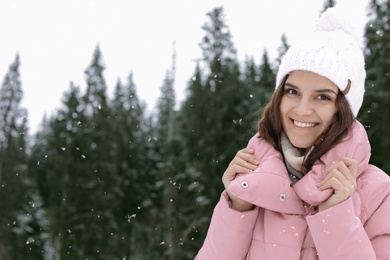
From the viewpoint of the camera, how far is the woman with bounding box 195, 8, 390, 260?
1.97 meters

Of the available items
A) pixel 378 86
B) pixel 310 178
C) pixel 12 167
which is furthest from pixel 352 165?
pixel 12 167

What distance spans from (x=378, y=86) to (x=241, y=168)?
71.2 ft

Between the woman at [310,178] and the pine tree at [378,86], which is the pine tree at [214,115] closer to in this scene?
the pine tree at [378,86]

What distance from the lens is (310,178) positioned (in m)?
2.04

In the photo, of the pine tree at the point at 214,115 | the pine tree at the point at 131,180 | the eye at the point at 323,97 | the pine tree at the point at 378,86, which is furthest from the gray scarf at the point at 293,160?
the pine tree at the point at 131,180

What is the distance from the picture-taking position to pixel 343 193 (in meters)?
1.94

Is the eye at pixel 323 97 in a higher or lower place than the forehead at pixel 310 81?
lower

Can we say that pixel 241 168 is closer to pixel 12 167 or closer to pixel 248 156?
pixel 248 156

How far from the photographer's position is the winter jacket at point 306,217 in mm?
1961

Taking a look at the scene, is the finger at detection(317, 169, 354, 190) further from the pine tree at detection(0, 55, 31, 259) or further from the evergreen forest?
the pine tree at detection(0, 55, 31, 259)

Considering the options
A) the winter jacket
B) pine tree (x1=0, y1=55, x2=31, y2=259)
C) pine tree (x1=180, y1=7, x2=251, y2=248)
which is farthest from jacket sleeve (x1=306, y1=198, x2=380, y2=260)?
pine tree (x1=0, y1=55, x2=31, y2=259)

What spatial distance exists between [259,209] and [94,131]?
3671cm

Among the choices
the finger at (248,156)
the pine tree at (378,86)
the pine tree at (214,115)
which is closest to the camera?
the finger at (248,156)

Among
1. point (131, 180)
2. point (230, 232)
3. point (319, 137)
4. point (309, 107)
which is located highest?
point (309, 107)
